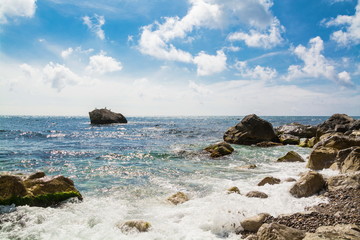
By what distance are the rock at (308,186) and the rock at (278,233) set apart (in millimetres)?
4198

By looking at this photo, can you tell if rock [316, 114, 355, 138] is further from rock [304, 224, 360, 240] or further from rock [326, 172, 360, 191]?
rock [304, 224, 360, 240]

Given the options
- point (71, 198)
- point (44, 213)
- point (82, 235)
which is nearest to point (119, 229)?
point (82, 235)

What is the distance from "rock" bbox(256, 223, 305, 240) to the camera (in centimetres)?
554

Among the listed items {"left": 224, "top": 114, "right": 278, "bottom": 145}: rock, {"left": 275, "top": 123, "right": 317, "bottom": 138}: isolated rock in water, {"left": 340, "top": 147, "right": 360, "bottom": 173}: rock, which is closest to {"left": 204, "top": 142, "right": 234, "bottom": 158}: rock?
{"left": 224, "top": 114, "right": 278, "bottom": 145}: rock

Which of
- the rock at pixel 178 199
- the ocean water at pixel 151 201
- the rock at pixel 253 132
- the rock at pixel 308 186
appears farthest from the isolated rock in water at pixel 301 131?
the rock at pixel 178 199

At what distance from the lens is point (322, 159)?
14789 mm

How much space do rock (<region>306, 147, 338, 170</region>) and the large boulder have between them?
13340 millimetres

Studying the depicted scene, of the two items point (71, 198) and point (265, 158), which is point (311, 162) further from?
point (71, 198)

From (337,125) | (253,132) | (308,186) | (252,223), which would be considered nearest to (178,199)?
(252,223)

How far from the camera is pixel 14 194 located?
28.0 feet

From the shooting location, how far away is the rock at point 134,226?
7016mm

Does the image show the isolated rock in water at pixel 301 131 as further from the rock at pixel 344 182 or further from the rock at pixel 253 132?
the rock at pixel 344 182

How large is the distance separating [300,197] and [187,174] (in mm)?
6939

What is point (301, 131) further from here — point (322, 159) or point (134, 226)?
point (134, 226)
